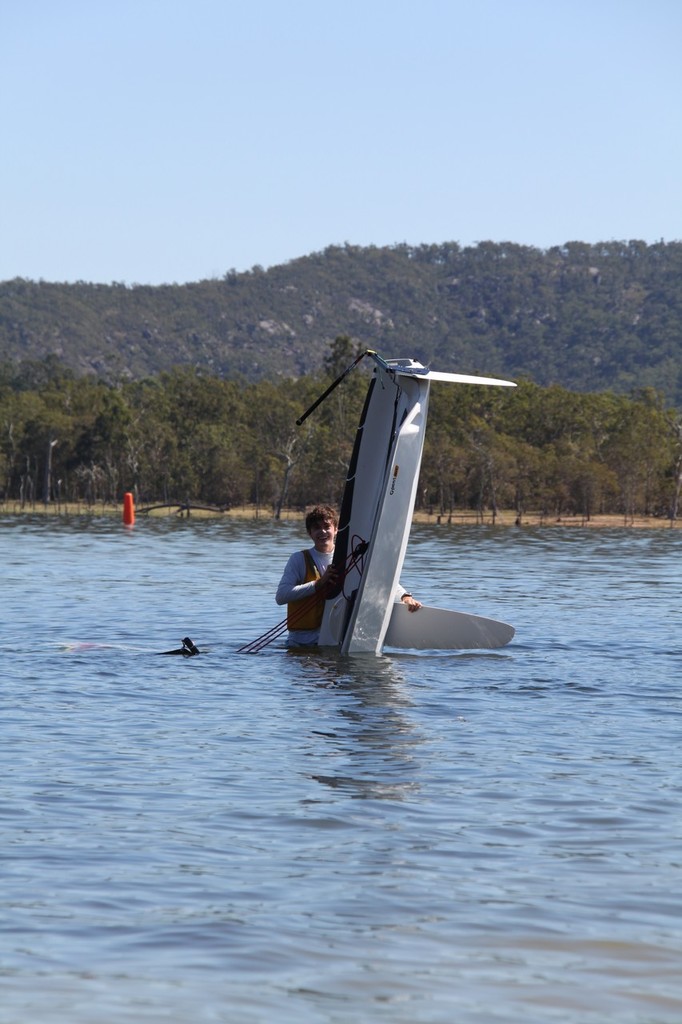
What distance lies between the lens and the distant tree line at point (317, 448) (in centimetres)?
10388

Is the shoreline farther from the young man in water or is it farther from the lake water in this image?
the lake water

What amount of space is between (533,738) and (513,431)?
107489 millimetres

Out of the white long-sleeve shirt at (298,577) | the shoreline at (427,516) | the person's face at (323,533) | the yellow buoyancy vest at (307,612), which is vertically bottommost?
the shoreline at (427,516)

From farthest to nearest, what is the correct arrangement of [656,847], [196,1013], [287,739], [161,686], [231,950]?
[161,686], [287,739], [656,847], [231,950], [196,1013]

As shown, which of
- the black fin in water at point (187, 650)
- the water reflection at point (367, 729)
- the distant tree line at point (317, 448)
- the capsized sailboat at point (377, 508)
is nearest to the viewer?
the water reflection at point (367, 729)

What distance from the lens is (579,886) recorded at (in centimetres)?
756

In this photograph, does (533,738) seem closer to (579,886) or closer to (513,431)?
(579,886)

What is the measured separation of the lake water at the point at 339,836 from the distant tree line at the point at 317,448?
3356 inches

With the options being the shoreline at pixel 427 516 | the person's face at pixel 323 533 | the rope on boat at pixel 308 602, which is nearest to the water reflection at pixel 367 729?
the rope on boat at pixel 308 602

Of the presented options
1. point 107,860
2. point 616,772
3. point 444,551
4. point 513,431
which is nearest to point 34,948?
point 107,860

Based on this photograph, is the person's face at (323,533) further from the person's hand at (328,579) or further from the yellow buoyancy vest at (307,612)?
the yellow buoyancy vest at (307,612)

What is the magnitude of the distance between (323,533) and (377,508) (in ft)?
2.47

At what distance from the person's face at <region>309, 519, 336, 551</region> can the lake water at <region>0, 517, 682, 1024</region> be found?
52.5 inches

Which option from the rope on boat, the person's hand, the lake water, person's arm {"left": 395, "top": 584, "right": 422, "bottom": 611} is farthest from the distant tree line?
the lake water
